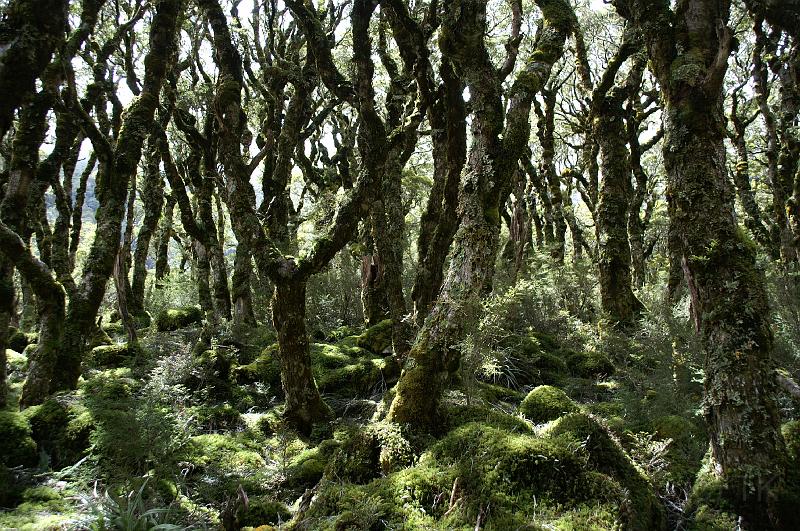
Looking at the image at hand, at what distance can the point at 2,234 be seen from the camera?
15.8 feet

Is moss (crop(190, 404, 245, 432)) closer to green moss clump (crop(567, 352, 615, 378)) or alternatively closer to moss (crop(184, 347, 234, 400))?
moss (crop(184, 347, 234, 400))

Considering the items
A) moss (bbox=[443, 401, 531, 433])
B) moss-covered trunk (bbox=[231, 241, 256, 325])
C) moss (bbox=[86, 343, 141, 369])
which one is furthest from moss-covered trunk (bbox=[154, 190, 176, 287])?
moss (bbox=[443, 401, 531, 433])

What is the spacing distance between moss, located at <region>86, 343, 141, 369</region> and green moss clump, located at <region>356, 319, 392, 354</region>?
3926 mm

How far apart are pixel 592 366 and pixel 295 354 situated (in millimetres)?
4897

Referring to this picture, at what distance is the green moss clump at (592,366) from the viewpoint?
775cm

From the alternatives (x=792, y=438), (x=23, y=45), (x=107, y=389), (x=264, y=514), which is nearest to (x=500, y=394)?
(x=792, y=438)

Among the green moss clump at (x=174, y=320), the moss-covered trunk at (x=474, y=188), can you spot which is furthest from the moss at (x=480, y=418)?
the green moss clump at (x=174, y=320)

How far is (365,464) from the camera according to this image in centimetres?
408

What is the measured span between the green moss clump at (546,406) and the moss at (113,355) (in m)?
6.67

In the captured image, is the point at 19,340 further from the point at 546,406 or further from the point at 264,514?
the point at 546,406

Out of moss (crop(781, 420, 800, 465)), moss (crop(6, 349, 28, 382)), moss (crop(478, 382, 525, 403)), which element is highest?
moss (crop(6, 349, 28, 382))

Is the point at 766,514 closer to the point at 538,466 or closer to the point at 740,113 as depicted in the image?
the point at 538,466

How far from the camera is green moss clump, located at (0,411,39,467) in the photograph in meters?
4.21

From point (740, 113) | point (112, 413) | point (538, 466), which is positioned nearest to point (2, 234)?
point (112, 413)
